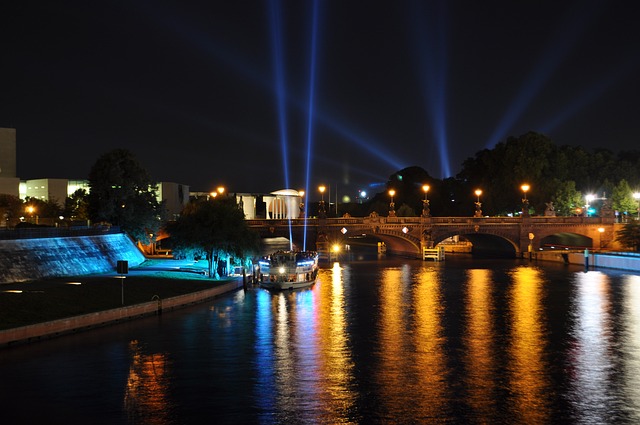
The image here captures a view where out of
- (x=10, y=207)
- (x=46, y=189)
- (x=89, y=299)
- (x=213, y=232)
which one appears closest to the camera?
(x=89, y=299)

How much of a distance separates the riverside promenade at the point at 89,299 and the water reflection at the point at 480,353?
987 inches

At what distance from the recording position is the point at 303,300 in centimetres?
7450

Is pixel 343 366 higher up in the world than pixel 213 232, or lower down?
lower down

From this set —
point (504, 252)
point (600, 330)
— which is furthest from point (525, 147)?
point (600, 330)

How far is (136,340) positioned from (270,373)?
41.5ft

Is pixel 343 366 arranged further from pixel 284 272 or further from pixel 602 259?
pixel 602 259

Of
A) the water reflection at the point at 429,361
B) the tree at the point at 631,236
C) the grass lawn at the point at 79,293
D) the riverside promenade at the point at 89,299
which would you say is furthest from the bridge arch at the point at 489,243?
the grass lawn at the point at 79,293

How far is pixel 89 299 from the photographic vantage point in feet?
188

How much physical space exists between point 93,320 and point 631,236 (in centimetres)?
9752

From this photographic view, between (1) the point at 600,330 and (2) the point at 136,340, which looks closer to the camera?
(2) the point at 136,340

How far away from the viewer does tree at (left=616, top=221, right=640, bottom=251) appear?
121 metres

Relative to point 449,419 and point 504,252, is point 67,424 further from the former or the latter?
point 504,252

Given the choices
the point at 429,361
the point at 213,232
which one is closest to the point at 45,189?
the point at 213,232

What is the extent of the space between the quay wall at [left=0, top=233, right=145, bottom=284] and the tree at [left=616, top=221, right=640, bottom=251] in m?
81.7
